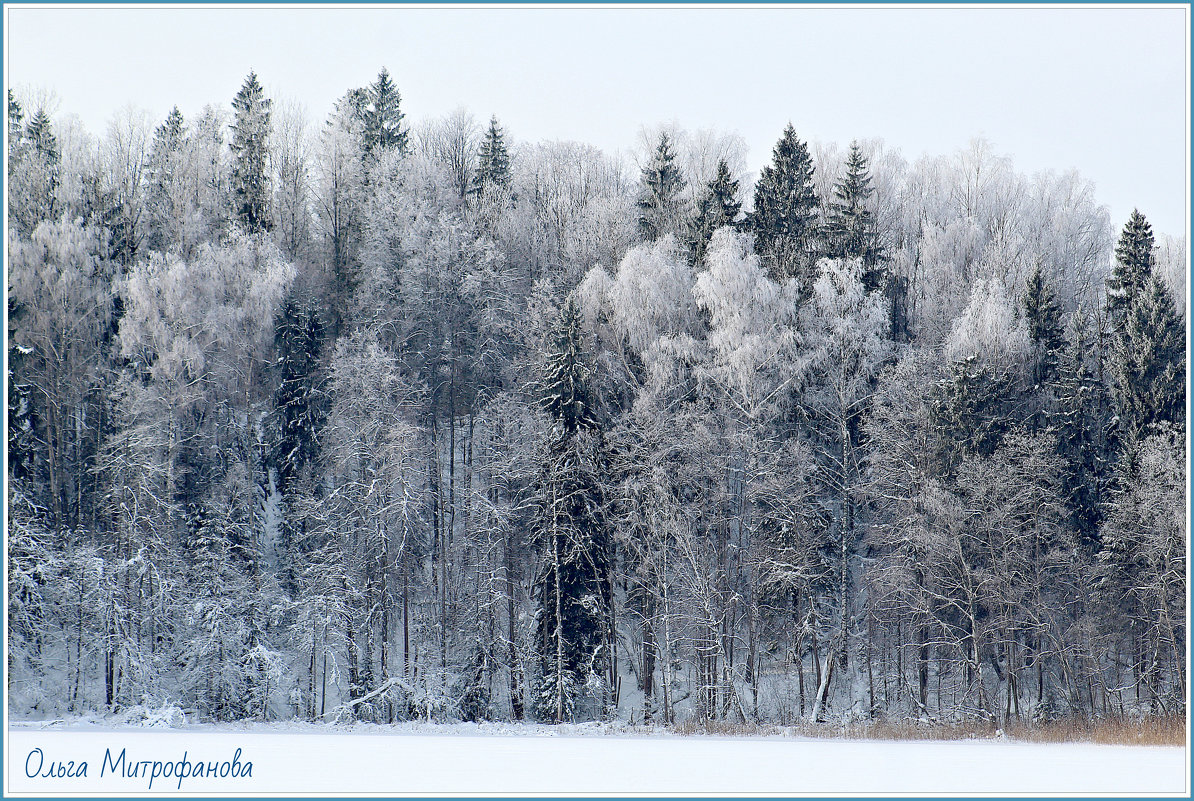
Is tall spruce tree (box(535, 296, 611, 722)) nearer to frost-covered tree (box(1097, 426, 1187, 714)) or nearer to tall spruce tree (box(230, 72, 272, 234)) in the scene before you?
frost-covered tree (box(1097, 426, 1187, 714))

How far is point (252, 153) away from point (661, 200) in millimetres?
22027

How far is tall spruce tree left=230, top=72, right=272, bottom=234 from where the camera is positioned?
1801 inches

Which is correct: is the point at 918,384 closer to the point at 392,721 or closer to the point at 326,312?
the point at 392,721

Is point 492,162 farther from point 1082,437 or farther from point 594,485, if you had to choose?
point 1082,437

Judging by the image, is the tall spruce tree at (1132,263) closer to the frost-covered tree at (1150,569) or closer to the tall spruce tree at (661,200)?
the frost-covered tree at (1150,569)

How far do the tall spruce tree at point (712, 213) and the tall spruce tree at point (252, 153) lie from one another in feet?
69.8

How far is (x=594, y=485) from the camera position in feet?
103

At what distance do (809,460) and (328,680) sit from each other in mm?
18900

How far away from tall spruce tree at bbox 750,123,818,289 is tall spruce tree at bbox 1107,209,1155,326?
11707 mm

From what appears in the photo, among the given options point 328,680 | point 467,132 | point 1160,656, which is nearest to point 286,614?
point 328,680

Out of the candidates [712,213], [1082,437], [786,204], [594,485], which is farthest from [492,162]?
[1082,437]

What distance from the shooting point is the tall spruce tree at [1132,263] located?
35.8m

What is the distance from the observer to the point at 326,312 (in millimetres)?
43719

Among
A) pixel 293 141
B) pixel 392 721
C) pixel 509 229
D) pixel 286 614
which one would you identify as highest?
pixel 293 141
